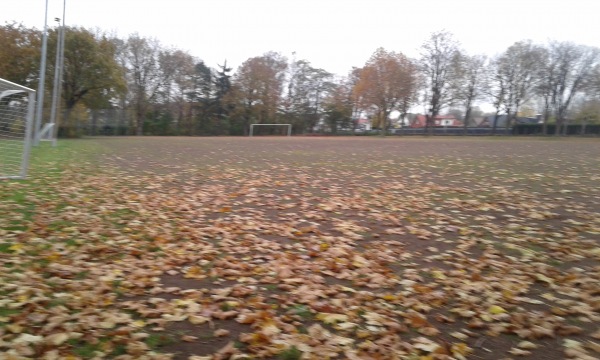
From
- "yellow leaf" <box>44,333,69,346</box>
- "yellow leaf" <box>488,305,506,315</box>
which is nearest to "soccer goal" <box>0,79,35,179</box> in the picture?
"yellow leaf" <box>44,333,69,346</box>

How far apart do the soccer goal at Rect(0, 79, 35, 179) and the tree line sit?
3440 cm

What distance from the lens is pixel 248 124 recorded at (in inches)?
2398

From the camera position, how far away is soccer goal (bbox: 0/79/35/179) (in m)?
8.61

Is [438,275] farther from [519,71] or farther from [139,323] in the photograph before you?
[519,71]

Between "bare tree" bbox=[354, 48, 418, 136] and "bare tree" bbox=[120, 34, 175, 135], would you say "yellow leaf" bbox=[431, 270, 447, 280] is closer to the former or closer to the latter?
"bare tree" bbox=[354, 48, 418, 136]

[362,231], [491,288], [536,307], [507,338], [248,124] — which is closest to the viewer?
[507,338]

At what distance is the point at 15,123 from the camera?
9.02 metres

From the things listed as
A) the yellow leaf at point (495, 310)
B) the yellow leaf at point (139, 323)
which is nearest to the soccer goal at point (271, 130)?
the yellow leaf at point (495, 310)

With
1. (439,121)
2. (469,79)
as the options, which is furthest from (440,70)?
(439,121)

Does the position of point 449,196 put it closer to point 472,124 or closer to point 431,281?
point 431,281

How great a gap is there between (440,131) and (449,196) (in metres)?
65.8

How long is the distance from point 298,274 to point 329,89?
6496 cm

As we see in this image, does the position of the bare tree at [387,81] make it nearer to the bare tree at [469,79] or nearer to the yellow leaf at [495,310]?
the bare tree at [469,79]

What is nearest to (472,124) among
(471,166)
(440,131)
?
(440,131)
